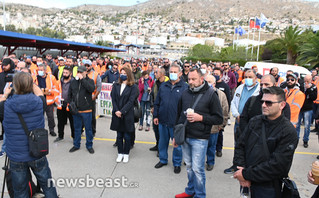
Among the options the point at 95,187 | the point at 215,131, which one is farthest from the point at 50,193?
the point at 215,131

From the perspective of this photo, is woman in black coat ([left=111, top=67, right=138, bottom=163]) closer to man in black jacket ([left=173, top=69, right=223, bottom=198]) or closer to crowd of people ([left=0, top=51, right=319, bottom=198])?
crowd of people ([left=0, top=51, right=319, bottom=198])

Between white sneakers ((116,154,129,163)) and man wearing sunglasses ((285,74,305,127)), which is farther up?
man wearing sunglasses ((285,74,305,127))

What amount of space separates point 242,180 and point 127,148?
3032mm

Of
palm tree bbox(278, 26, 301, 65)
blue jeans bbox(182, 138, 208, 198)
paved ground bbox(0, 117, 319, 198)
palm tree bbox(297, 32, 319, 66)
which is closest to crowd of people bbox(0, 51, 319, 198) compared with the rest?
blue jeans bbox(182, 138, 208, 198)

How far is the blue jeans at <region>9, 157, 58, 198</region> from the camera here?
298 centimetres

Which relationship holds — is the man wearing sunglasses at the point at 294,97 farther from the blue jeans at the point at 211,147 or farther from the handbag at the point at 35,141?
the handbag at the point at 35,141

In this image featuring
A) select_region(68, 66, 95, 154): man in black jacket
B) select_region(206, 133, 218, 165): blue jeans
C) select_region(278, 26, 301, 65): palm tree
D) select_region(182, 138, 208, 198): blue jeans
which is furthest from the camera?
select_region(278, 26, 301, 65): palm tree

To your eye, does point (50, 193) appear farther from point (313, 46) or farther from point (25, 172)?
point (313, 46)

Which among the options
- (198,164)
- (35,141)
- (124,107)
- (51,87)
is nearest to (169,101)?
(124,107)

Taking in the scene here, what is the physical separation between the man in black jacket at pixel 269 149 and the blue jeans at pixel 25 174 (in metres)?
2.38

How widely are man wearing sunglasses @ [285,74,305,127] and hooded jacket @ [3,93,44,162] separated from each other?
4771 mm

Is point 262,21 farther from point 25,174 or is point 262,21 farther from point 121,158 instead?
point 25,174

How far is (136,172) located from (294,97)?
12.1 feet

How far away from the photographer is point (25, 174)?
304cm
